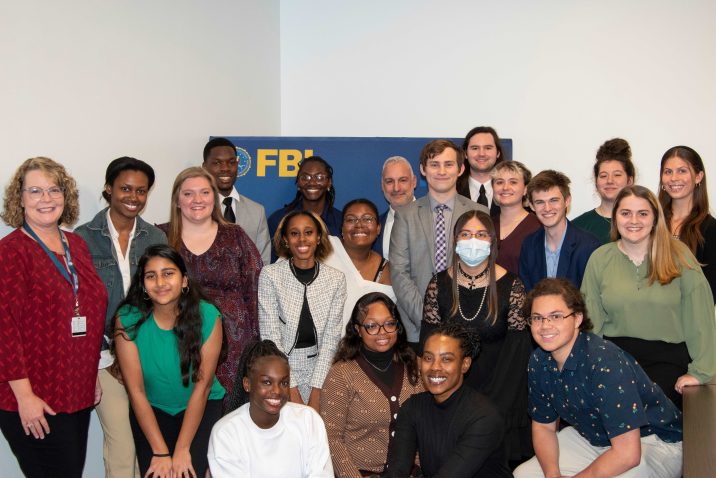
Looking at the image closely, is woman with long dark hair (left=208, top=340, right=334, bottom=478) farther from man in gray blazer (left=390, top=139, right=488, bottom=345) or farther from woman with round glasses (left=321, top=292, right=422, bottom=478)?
man in gray blazer (left=390, top=139, right=488, bottom=345)

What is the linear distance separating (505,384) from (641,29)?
363 centimetres

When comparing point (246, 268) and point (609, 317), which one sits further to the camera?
point (246, 268)

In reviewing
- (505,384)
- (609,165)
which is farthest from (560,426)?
(609,165)

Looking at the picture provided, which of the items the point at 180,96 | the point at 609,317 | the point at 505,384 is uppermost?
the point at 180,96

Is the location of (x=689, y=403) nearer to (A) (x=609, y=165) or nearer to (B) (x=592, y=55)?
(A) (x=609, y=165)

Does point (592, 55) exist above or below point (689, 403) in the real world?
above

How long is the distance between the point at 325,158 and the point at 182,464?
9.16ft

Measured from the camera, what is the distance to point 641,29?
619cm

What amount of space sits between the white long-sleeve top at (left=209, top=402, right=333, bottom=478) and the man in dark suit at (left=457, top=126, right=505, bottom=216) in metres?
2.16

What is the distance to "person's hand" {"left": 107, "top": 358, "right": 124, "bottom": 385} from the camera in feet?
12.5

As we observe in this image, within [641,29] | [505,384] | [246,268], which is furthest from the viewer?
[641,29]

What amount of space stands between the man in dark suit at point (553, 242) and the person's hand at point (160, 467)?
6.61 ft

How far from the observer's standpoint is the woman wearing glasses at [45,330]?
10.9 ft

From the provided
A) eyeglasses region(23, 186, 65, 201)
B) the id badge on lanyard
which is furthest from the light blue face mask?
eyeglasses region(23, 186, 65, 201)
